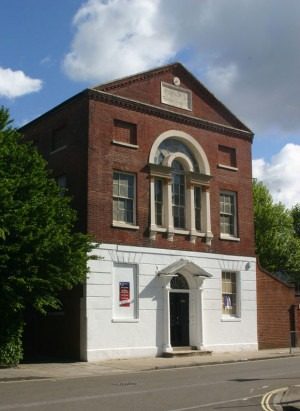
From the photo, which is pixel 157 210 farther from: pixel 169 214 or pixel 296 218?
pixel 296 218

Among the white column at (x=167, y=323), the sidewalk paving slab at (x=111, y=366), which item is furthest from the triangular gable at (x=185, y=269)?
the sidewalk paving slab at (x=111, y=366)

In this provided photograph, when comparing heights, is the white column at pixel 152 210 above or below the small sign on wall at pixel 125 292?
above

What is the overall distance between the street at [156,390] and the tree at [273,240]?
3003 cm

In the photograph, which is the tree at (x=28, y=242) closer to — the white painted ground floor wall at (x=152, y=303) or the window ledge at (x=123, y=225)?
the white painted ground floor wall at (x=152, y=303)

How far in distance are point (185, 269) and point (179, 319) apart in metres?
2.09

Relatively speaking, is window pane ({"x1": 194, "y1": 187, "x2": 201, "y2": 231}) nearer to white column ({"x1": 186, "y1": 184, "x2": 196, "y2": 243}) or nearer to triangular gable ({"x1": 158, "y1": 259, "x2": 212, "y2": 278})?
white column ({"x1": 186, "y1": 184, "x2": 196, "y2": 243})

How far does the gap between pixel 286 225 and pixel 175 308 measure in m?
26.8

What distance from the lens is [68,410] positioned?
35.8ft

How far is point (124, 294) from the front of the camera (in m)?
23.8

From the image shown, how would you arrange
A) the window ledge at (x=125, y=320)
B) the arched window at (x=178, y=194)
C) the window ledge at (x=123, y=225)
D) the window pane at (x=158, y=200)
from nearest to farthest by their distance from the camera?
1. the window ledge at (x=125, y=320)
2. the window ledge at (x=123, y=225)
3. the window pane at (x=158, y=200)
4. the arched window at (x=178, y=194)

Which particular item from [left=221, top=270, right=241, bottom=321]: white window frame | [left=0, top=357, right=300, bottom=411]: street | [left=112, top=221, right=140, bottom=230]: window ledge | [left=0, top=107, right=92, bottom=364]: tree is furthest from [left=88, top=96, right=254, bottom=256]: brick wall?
[left=0, top=357, right=300, bottom=411]: street

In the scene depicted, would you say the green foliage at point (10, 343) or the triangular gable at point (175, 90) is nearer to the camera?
the green foliage at point (10, 343)

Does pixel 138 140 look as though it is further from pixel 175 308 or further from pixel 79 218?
pixel 175 308

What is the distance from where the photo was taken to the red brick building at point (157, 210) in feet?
76.6
